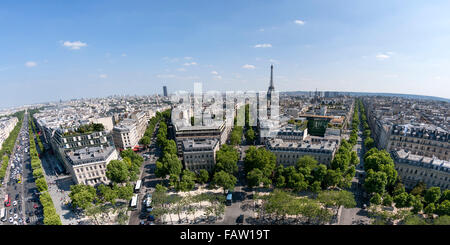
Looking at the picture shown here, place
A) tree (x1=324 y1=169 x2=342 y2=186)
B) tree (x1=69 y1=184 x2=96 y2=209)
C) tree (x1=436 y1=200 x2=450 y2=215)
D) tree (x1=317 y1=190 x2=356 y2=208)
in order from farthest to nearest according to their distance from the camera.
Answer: tree (x1=324 y1=169 x2=342 y2=186) < tree (x1=69 y1=184 x2=96 y2=209) < tree (x1=317 y1=190 x2=356 y2=208) < tree (x1=436 y1=200 x2=450 y2=215)

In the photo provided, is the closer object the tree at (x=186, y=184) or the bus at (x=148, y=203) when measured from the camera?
the bus at (x=148, y=203)

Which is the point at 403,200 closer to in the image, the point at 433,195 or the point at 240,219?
the point at 433,195

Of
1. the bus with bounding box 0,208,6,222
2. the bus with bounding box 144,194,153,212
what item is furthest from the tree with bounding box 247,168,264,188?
the bus with bounding box 0,208,6,222

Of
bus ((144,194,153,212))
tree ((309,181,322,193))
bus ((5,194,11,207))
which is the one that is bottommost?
bus ((5,194,11,207))

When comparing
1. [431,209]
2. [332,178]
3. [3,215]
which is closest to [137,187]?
[3,215]

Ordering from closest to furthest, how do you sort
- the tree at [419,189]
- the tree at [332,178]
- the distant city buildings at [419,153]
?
the tree at [419,189]
the distant city buildings at [419,153]
the tree at [332,178]

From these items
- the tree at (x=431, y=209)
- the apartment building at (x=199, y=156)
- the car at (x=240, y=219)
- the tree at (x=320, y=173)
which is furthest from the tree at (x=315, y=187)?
the apartment building at (x=199, y=156)

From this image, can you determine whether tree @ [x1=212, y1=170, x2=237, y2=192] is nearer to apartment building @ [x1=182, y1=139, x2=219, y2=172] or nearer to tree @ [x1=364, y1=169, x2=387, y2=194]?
apartment building @ [x1=182, y1=139, x2=219, y2=172]

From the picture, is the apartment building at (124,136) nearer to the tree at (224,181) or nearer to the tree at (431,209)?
the tree at (224,181)

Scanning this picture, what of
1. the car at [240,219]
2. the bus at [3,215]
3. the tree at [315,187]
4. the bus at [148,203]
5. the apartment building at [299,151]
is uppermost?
the apartment building at [299,151]
